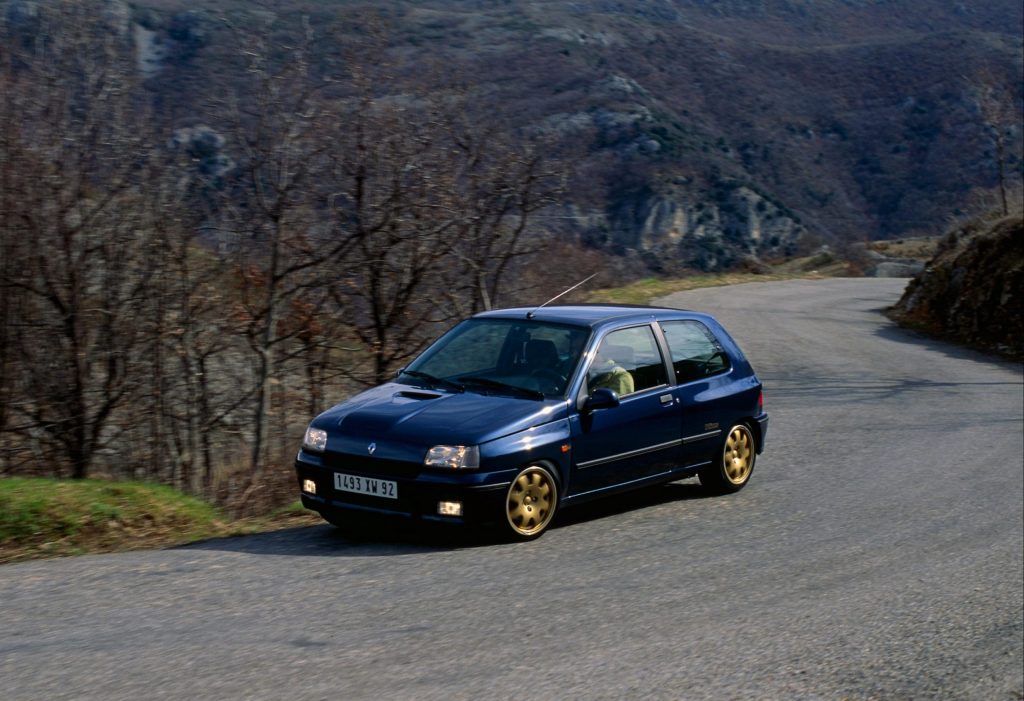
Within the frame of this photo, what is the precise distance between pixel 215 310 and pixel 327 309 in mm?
1378

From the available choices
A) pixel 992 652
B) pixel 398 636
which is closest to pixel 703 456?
pixel 992 652

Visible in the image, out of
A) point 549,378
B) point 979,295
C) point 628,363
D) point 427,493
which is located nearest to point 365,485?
point 427,493

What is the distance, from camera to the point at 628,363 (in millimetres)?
8867

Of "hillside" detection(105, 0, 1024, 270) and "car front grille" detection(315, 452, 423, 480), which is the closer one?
"car front grille" detection(315, 452, 423, 480)

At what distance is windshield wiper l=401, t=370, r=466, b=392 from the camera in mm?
8398

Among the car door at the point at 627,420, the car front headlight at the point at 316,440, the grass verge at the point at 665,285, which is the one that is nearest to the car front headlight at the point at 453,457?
the car front headlight at the point at 316,440

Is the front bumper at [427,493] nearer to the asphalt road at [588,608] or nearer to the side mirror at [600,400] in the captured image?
the asphalt road at [588,608]

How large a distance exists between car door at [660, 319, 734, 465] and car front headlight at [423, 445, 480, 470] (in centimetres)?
232

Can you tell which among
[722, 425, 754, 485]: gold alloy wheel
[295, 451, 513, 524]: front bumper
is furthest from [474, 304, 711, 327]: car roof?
[295, 451, 513, 524]: front bumper

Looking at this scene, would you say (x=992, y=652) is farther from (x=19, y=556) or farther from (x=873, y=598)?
(x=19, y=556)

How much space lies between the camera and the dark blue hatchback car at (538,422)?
24.6 ft

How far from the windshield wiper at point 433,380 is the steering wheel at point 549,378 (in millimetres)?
544

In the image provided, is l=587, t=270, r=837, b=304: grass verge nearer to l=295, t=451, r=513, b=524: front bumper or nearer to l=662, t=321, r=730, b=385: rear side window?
l=662, t=321, r=730, b=385: rear side window

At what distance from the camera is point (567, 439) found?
8047mm
